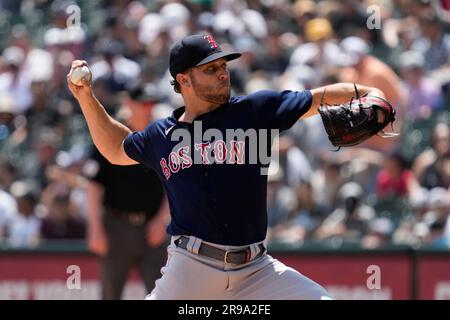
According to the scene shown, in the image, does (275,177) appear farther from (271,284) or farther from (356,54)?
(271,284)

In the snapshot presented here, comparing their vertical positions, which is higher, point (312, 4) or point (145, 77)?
point (312, 4)

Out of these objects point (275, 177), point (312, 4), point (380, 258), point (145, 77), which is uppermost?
point (312, 4)

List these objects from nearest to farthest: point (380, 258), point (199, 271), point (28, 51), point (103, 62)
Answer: point (199, 271) < point (380, 258) < point (103, 62) < point (28, 51)

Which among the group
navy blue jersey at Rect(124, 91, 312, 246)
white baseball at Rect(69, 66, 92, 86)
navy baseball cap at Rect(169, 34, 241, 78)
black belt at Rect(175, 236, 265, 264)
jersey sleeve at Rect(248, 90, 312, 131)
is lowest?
black belt at Rect(175, 236, 265, 264)

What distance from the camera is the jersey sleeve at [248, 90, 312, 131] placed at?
5.72 meters

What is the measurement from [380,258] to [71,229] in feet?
10.8

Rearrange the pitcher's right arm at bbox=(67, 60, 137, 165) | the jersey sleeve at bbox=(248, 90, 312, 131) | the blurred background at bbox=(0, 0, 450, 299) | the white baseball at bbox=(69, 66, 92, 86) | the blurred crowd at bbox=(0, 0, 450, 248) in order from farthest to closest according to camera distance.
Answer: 1. the blurred crowd at bbox=(0, 0, 450, 248)
2. the blurred background at bbox=(0, 0, 450, 299)
3. the pitcher's right arm at bbox=(67, 60, 137, 165)
4. the white baseball at bbox=(69, 66, 92, 86)
5. the jersey sleeve at bbox=(248, 90, 312, 131)

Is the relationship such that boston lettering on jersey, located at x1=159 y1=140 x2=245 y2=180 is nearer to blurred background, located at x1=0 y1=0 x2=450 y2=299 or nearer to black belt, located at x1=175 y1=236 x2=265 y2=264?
black belt, located at x1=175 y1=236 x2=265 y2=264

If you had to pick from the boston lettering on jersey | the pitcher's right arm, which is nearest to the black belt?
the boston lettering on jersey

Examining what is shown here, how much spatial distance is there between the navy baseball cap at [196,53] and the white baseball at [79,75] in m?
0.52

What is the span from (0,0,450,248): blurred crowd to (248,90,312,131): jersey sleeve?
431cm

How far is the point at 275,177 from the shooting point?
11.2 m

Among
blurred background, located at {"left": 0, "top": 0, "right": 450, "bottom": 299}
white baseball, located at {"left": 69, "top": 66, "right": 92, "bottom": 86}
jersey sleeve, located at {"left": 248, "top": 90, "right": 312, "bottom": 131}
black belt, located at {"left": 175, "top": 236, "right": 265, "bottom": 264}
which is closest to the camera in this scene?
black belt, located at {"left": 175, "top": 236, "right": 265, "bottom": 264}
